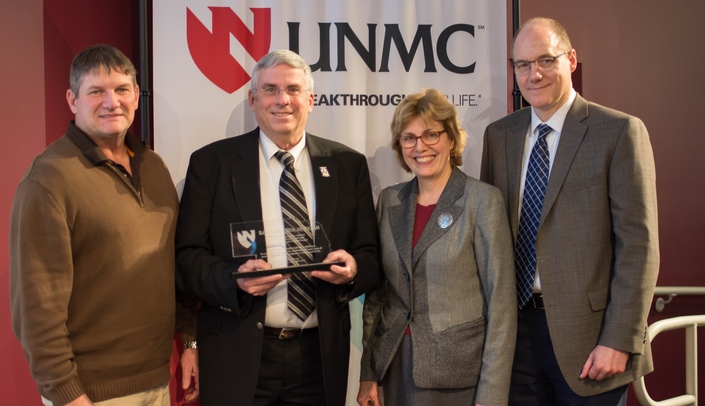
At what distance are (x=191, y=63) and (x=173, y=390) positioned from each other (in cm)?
168

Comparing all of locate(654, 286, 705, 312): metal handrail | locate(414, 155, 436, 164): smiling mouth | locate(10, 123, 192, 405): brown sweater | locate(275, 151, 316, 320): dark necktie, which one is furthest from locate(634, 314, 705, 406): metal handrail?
locate(10, 123, 192, 405): brown sweater

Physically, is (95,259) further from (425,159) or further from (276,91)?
(425,159)

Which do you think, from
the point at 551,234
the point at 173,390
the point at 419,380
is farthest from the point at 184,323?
the point at 551,234

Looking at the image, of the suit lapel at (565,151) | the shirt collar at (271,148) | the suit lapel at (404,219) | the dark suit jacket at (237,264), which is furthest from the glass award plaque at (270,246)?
the suit lapel at (565,151)

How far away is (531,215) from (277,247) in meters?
1.02

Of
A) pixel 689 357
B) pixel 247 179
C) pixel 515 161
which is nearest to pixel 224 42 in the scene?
pixel 247 179

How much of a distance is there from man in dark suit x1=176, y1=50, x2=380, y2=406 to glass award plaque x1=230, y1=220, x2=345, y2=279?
0.02 meters

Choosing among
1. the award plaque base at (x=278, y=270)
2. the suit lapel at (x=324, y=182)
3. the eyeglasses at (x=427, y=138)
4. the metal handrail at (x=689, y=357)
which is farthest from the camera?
the metal handrail at (x=689, y=357)

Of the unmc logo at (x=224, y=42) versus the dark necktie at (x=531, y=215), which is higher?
the unmc logo at (x=224, y=42)

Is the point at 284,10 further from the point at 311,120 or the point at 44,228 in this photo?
the point at 44,228

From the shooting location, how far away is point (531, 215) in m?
2.64

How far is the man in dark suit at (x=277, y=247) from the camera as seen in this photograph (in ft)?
8.56

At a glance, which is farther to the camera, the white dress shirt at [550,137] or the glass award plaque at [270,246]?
the white dress shirt at [550,137]

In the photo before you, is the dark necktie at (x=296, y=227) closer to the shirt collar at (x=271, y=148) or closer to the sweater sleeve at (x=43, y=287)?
the shirt collar at (x=271, y=148)
